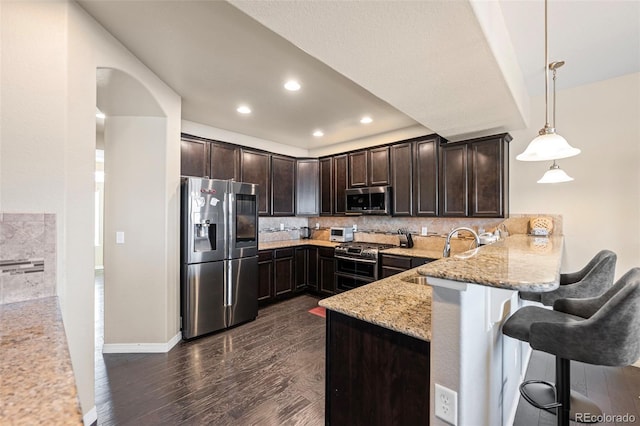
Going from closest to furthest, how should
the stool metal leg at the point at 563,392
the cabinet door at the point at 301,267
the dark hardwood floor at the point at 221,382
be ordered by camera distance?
the stool metal leg at the point at 563,392 → the dark hardwood floor at the point at 221,382 → the cabinet door at the point at 301,267

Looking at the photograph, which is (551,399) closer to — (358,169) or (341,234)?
(341,234)

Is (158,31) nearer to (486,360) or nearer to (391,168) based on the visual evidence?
(486,360)

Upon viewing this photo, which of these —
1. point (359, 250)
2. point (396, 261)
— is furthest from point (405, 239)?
point (359, 250)

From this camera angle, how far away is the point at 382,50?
63.2 inches

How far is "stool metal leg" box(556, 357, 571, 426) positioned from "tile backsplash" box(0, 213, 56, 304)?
2.81 m

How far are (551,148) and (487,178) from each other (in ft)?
5.06

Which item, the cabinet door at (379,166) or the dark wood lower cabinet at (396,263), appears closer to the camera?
the dark wood lower cabinet at (396,263)

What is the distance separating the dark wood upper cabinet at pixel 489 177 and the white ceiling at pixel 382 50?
0.18m

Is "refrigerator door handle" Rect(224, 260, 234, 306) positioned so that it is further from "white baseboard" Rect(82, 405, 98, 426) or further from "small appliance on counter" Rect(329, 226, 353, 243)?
"small appliance on counter" Rect(329, 226, 353, 243)

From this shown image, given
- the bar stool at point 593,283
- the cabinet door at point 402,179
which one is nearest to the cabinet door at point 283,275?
the cabinet door at point 402,179

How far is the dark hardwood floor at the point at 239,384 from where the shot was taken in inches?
76.2

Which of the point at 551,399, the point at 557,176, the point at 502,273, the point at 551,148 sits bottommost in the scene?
the point at 551,399

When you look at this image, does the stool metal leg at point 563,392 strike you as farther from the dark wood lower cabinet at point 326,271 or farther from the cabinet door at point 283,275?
the cabinet door at point 283,275

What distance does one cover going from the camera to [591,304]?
1.72 metres
